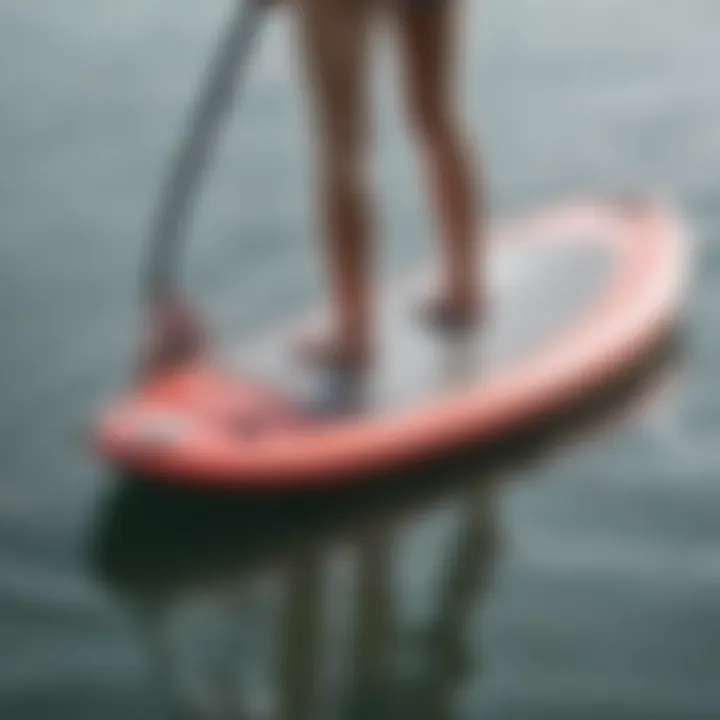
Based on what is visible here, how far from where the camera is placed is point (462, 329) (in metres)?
2.18

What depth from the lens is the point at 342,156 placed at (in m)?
1.93

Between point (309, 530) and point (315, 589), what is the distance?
0.09 metres

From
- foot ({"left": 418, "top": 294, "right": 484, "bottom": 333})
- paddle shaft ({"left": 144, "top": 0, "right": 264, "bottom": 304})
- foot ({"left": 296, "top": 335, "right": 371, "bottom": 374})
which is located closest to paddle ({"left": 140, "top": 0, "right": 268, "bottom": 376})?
paddle shaft ({"left": 144, "top": 0, "right": 264, "bottom": 304})

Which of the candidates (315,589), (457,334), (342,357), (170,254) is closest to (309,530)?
(315,589)

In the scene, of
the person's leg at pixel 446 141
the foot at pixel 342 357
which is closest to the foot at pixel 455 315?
the person's leg at pixel 446 141

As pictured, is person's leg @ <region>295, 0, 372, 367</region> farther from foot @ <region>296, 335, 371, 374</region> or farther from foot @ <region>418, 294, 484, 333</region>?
foot @ <region>418, 294, 484, 333</region>

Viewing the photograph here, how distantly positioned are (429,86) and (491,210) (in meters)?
0.65

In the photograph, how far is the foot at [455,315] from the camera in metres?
2.18

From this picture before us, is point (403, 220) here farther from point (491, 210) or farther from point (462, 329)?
point (462, 329)

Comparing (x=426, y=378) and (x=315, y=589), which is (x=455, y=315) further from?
(x=315, y=589)

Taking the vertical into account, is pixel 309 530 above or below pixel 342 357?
below

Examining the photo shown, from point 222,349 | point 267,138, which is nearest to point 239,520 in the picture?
point 222,349

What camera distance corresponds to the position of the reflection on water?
176cm

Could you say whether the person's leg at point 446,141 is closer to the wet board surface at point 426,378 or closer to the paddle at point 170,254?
the wet board surface at point 426,378
